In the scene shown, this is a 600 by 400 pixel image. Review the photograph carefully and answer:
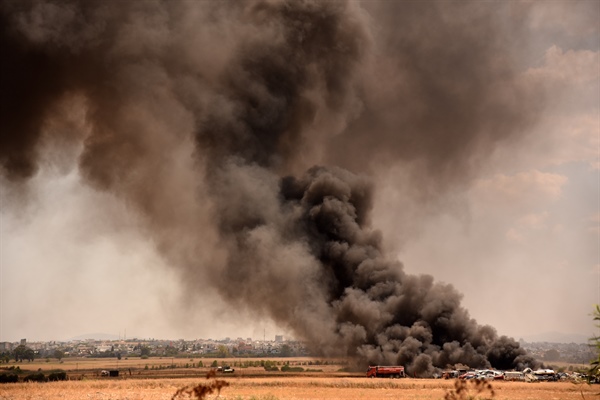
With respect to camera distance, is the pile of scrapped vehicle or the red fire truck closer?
the pile of scrapped vehicle

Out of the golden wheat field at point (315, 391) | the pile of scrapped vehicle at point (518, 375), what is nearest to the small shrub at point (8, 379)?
the golden wheat field at point (315, 391)

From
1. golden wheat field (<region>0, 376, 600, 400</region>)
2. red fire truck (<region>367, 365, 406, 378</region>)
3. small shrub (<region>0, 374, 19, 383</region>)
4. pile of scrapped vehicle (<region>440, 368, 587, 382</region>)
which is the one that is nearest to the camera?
golden wheat field (<region>0, 376, 600, 400</region>)

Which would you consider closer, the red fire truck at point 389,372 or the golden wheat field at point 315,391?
the golden wheat field at point 315,391

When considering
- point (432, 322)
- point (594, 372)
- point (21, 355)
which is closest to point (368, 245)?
point (432, 322)

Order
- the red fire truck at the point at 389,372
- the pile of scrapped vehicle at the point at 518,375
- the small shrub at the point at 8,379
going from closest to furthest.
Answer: the pile of scrapped vehicle at the point at 518,375 → the small shrub at the point at 8,379 → the red fire truck at the point at 389,372

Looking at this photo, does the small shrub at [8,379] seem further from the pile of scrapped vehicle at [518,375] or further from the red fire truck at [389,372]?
the pile of scrapped vehicle at [518,375]

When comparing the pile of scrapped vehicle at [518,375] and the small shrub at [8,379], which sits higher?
the small shrub at [8,379]

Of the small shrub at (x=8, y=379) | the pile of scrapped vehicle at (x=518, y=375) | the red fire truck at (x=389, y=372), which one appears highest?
the small shrub at (x=8, y=379)

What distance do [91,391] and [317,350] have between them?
32.2 meters

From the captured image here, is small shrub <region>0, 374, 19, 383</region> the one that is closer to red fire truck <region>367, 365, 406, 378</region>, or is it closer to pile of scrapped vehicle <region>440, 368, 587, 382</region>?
red fire truck <region>367, 365, 406, 378</region>

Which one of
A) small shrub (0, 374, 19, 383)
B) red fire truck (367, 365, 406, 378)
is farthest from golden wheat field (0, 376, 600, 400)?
small shrub (0, 374, 19, 383)

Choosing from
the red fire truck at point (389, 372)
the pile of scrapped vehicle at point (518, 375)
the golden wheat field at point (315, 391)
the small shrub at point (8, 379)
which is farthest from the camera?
the red fire truck at point (389, 372)

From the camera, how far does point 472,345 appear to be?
70.4 meters

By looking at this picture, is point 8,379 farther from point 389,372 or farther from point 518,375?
point 518,375
